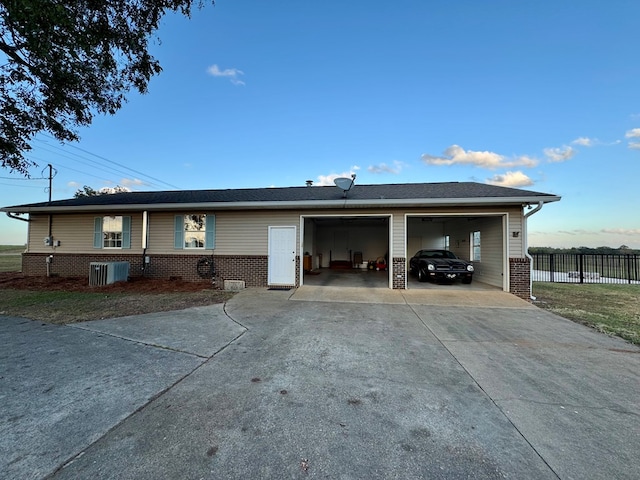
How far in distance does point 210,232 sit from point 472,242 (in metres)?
10.8

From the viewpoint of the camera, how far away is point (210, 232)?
10.0 m

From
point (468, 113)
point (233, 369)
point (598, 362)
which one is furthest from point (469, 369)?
point (468, 113)

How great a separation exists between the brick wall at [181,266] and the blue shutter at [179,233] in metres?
0.45

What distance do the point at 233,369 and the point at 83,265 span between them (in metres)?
11.2

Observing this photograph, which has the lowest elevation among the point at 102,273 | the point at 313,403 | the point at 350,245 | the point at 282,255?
the point at 313,403

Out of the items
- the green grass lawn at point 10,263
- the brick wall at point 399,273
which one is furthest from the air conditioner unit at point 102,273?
the brick wall at point 399,273

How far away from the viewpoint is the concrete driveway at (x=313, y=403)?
1.88 m

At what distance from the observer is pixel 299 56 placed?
386 inches

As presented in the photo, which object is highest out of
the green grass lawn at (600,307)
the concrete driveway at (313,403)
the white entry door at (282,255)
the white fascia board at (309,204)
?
the white fascia board at (309,204)

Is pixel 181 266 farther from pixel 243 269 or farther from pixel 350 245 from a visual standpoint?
pixel 350 245

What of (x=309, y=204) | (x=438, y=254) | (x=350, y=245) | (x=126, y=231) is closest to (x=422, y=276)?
(x=438, y=254)

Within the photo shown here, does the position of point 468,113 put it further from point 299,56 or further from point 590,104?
point 299,56

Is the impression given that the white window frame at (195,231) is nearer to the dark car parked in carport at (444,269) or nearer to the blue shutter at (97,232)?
the blue shutter at (97,232)

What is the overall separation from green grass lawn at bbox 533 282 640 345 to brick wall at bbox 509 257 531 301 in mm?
465
